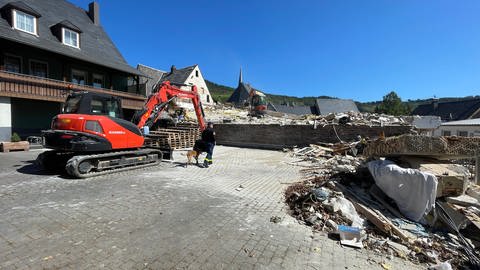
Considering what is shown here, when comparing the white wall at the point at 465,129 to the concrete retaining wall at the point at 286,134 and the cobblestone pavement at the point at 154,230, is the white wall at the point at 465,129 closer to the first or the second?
the concrete retaining wall at the point at 286,134

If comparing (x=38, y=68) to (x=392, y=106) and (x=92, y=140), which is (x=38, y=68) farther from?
(x=392, y=106)

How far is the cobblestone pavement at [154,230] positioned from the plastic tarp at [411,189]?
6.09 ft

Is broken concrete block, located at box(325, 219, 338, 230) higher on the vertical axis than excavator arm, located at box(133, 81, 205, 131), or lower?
lower

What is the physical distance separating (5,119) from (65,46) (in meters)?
6.31

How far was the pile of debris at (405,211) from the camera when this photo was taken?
3.91 meters

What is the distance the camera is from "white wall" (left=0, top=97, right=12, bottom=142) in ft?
45.0

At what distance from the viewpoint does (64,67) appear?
17.1 m

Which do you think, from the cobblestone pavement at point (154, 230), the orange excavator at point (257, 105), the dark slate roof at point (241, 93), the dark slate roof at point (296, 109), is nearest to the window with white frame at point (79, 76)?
the cobblestone pavement at point (154, 230)

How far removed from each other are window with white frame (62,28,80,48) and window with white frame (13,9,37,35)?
5.53ft

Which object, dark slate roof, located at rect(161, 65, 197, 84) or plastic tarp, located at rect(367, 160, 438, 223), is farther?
dark slate roof, located at rect(161, 65, 197, 84)

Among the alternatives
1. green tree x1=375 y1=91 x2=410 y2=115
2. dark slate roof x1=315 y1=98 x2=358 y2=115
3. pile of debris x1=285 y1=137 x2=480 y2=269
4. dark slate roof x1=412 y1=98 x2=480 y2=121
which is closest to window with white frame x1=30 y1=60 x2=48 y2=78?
pile of debris x1=285 y1=137 x2=480 y2=269

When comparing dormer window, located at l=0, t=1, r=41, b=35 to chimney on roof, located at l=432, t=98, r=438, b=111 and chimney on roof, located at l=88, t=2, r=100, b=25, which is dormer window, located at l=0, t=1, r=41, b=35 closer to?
chimney on roof, located at l=88, t=2, r=100, b=25

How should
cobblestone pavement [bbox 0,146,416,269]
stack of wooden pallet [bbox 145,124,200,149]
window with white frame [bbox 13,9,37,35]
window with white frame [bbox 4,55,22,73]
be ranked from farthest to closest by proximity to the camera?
1. window with white frame [bbox 13,9,37,35]
2. window with white frame [bbox 4,55,22,73]
3. stack of wooden pallet [bbox 145,124,200,149]
4. cobblestone pavement [bbox 0,146,416,269]

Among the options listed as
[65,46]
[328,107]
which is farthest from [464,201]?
[328,107]
